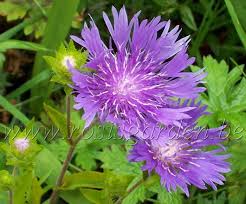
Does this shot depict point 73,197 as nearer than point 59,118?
No

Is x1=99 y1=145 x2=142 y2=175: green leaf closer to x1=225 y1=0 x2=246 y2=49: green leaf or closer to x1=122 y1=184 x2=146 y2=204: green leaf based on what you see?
x1=122 y1=184 x2=146 y2=204: green leaf

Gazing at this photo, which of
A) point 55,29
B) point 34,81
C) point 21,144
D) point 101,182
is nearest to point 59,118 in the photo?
point 21,144

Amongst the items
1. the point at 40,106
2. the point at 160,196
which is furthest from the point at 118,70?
the point at 40,106

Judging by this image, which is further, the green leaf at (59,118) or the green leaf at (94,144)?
the green leaf at (94,144)

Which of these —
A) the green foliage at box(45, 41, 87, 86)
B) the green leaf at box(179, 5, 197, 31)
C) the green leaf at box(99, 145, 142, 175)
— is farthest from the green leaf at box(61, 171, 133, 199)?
the green leaf at box(179, 5, 197, 31)

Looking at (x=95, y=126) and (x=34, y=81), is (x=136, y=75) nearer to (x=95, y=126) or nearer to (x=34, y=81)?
(x=95, y=126)

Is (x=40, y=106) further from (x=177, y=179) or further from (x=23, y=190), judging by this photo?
(x=177, y=179)

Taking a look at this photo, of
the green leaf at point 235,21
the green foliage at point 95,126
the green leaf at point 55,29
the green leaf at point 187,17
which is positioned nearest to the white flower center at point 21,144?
the green foliage at point 95,126

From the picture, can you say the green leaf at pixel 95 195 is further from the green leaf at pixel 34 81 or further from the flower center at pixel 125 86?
the green leaf at pixel 34 81
